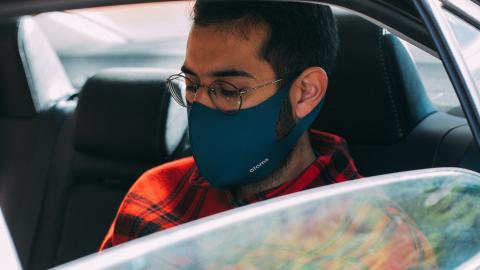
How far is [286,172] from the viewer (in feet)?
5.83

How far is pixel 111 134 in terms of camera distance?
2455mm

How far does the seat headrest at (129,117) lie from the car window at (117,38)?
1630mm

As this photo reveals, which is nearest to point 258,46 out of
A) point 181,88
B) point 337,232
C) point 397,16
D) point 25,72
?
point 397,16

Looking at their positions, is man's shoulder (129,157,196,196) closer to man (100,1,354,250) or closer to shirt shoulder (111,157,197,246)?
shirt shoulder (111,157,197,246)

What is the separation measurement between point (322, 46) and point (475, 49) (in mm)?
428

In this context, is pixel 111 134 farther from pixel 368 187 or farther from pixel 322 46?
pixel 368 187

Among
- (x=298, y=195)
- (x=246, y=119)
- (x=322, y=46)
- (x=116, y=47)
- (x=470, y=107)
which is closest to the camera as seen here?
(x=298, y=195)

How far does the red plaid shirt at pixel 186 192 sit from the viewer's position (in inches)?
67.9

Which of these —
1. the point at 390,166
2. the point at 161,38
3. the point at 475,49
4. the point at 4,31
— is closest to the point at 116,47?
the point at 161,38

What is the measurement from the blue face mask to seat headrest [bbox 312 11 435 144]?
1.24ft

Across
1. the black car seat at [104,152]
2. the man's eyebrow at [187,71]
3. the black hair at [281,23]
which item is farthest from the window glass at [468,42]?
the black car seat at [104,152]

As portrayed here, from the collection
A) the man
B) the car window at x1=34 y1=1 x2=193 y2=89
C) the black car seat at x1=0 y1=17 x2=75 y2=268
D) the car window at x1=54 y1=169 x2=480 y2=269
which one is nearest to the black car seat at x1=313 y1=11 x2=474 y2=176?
the man

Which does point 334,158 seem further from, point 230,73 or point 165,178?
point 165,178

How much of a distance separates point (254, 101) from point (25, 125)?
1.26m
